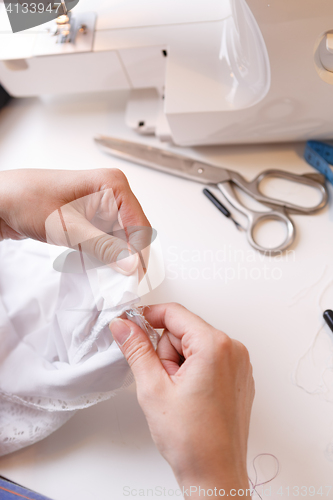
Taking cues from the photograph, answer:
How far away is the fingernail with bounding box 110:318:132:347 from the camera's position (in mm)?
518


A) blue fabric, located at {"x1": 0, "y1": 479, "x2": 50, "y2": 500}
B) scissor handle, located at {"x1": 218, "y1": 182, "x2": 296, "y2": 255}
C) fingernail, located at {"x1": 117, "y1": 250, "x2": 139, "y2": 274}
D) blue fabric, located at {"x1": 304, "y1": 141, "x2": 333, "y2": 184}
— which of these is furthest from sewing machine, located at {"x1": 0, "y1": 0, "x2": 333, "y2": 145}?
blue fabric, located at {"x1": 0, "y1": 479, "x2": 50, "y2": 500}

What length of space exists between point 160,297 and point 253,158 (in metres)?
0.37

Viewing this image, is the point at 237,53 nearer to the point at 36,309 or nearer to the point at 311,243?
the point at 311,243

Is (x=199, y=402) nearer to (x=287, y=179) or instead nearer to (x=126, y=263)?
(x=126, y=263)

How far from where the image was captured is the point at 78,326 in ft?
1.90

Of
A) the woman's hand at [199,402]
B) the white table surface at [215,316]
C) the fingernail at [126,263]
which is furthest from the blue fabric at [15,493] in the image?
the fingernail at [126,263]

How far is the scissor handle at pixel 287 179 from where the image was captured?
0.73 m

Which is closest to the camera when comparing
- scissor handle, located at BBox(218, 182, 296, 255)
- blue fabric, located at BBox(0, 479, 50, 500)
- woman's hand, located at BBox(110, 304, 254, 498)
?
woman's hand, located at BBox(110, 304, 254, 498)

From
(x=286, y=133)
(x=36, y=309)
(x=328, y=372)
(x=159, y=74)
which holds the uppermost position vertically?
(x=159, y=74)

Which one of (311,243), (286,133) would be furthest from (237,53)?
(311,243)

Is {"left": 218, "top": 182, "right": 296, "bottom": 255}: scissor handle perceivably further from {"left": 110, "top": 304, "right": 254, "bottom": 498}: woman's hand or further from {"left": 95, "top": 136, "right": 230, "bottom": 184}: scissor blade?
{"left": 110, "top": 304, "right": 254, "bottom": 498}: woman's hand

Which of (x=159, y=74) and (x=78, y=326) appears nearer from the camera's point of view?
(x=78, y=326)

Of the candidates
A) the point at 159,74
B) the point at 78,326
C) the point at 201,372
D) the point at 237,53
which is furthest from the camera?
the point at 159,74

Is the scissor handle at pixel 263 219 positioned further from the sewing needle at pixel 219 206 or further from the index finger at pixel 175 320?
the index finger at pixel 175 320
